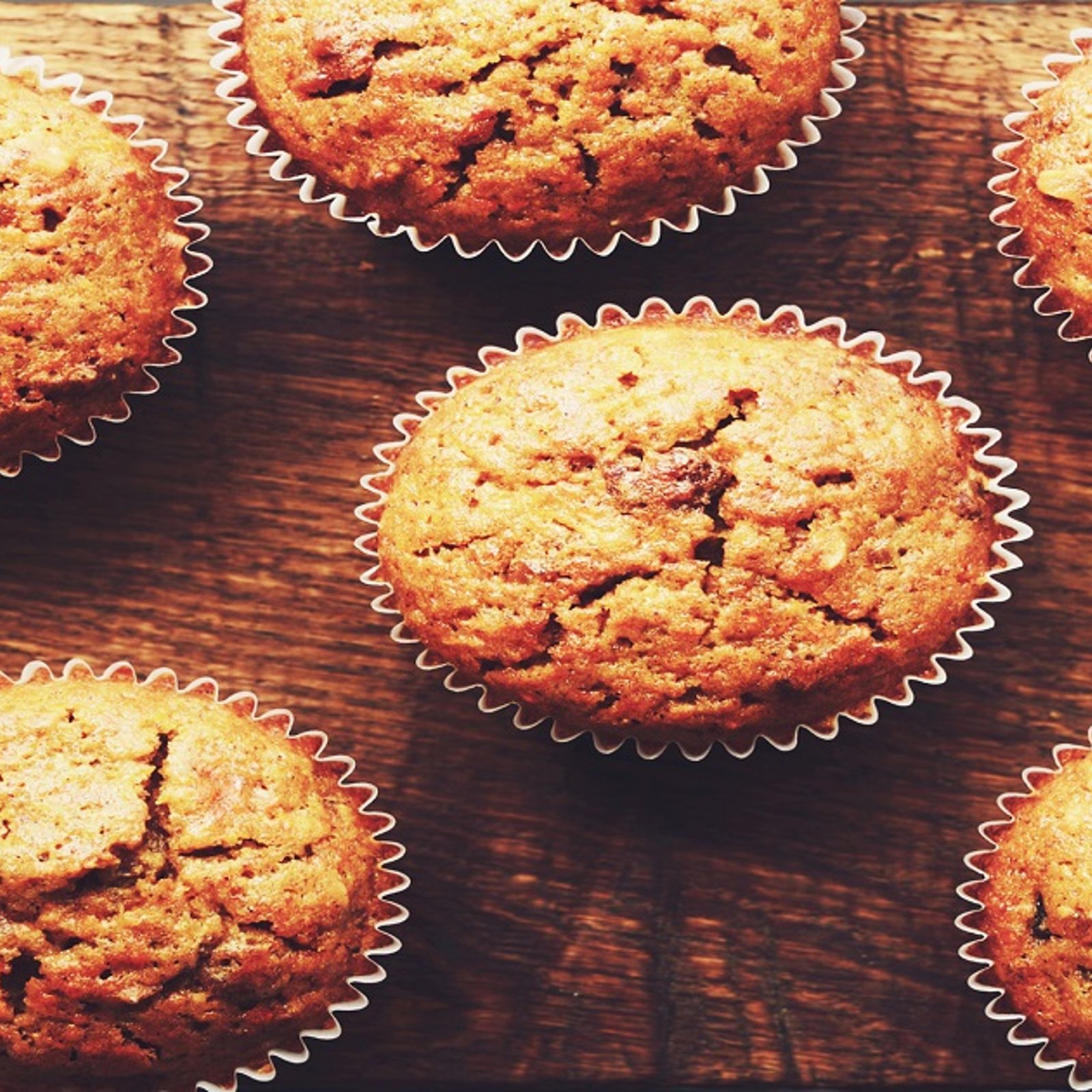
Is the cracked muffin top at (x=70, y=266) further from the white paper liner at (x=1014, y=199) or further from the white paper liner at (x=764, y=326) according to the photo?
the white paper liner at (x=1014, y=199)

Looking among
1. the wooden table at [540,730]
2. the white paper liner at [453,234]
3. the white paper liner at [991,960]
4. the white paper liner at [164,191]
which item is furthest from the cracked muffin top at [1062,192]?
the white paper liner at [164,191]

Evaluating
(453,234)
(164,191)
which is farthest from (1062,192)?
(164,191)

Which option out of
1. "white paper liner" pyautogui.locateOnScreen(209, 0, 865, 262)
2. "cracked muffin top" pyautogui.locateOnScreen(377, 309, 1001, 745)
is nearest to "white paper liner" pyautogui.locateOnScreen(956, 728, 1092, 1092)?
"cracked muffin top" pyautogui.locateOnScreen(377, 309, 1001, 745)

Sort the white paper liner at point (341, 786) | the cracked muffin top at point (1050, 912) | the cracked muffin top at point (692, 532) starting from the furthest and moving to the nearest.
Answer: the white paper liner at point (341, 786) < the cracked muffin top at point (1050, 912) < the cracked muffin top at point (692, 532)

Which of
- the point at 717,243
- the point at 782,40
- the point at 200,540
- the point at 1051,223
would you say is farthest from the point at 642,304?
the point at 200,540

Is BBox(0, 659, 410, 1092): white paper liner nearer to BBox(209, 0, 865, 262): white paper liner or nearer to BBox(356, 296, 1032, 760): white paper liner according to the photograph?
BBox(356, 296, 1032, 760): white paper liner

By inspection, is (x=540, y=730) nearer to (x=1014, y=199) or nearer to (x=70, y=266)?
(x=70, y=266)

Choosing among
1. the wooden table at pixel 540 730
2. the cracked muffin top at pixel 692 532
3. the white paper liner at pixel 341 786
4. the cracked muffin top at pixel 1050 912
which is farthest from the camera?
the wooden table at pixel 540 730
